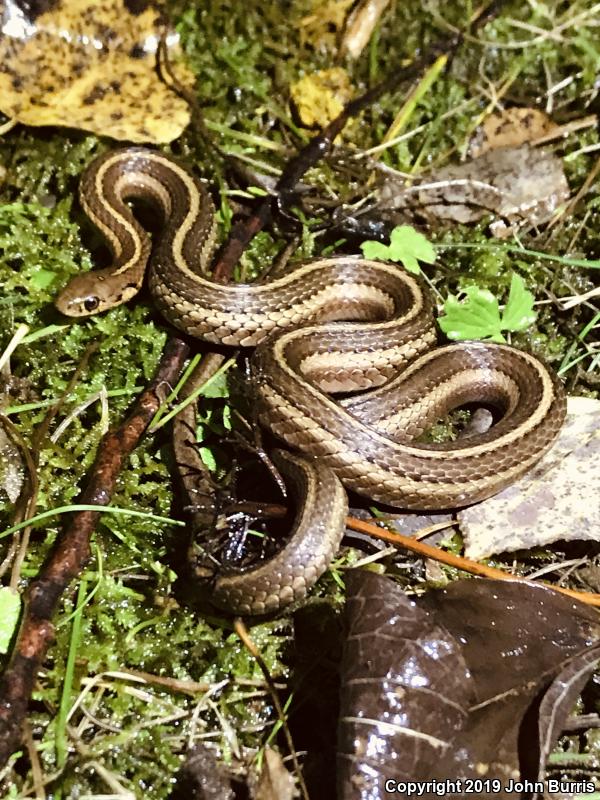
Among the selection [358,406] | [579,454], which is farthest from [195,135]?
[579,454]

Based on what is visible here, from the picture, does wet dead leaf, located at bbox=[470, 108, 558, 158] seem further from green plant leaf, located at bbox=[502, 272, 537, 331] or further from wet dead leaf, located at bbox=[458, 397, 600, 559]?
wet dead leaf, located at bbox=[458, 397, 600, 559]

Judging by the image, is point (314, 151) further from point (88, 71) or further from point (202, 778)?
point (202, 778)

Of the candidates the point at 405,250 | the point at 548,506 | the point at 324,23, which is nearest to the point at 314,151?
the point at 405,250

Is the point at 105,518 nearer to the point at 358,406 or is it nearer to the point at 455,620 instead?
the point at 358,406

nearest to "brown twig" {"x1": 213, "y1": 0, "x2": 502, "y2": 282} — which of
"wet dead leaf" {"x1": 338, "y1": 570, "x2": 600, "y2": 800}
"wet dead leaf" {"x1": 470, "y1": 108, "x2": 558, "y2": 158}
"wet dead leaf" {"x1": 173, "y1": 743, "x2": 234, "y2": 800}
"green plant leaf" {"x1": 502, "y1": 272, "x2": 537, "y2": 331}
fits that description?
"wet dead leaf" {"x1": 470, "y1": 108, "x2": 558, "y2": 158}

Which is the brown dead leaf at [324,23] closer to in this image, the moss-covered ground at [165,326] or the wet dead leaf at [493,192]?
the moss-covered ground at [165,326]
